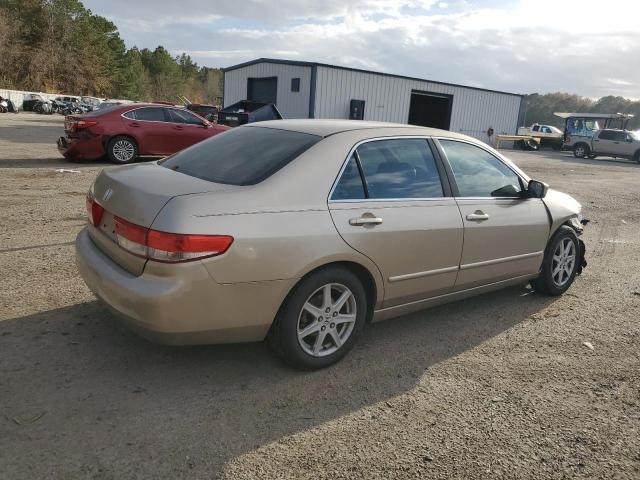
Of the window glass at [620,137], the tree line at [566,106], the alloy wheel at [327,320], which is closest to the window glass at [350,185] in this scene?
the alloy wheel at [327,320]

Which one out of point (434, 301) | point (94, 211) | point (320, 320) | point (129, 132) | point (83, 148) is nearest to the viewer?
point (320, 320)

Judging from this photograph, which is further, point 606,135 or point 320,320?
point 606,135

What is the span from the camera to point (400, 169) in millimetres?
3736

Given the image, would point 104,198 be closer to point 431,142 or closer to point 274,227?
point 274,227

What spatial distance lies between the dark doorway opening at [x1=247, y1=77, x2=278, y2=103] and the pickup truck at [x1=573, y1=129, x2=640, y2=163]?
709 inches

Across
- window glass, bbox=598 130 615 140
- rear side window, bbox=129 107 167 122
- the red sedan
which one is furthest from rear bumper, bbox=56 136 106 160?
window glass, bbox=598 130 615 140

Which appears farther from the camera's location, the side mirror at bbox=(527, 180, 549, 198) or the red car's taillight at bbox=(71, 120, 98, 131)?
the red car's taillight at bbox=(71, 120, 98, 131)

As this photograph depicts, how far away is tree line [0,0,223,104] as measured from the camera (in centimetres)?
6938

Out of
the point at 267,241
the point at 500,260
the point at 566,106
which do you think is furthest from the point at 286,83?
the point at 566,106

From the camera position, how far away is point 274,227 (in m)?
2.98

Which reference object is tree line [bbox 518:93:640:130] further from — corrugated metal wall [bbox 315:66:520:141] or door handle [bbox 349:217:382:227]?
door handle [bbox 349:217:382:227]

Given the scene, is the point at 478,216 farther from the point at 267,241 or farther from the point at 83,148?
the point at 83,148

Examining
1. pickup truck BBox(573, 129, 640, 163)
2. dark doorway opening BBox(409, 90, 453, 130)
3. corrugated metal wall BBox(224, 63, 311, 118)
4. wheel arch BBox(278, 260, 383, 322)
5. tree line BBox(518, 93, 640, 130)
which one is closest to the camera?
wheel arch BBox(278, 260, 383, 322)

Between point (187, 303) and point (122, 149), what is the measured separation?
1041cm
